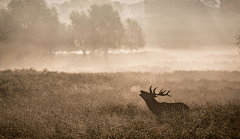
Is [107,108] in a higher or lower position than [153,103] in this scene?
lower

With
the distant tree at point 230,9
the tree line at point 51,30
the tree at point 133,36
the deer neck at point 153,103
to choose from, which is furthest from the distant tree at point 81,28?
the deer neck at point 153,103

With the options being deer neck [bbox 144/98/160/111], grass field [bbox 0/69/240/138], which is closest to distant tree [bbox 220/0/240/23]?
grass field [bbox 0/69/240/138]

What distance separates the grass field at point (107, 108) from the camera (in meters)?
5.50

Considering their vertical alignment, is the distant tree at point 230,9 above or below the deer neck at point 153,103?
above

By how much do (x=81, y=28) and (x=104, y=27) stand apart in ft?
14.9

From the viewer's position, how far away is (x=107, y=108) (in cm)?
849

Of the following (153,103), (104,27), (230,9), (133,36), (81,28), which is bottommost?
(153,103)

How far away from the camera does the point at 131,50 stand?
41000 mm

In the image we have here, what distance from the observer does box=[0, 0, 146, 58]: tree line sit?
2789 cm

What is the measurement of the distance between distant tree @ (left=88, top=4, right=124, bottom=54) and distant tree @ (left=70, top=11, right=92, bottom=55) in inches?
42.4

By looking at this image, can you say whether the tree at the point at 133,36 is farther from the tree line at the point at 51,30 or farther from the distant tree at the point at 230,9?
the distant tree at the point at 230,9

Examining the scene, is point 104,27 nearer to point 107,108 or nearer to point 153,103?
point 107,108

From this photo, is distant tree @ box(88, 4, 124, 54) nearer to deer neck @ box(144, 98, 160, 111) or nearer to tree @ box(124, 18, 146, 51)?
tree @ box(124, 18, 146, 51)

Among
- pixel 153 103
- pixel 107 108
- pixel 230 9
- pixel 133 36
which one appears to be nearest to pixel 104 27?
pixel 133 36
